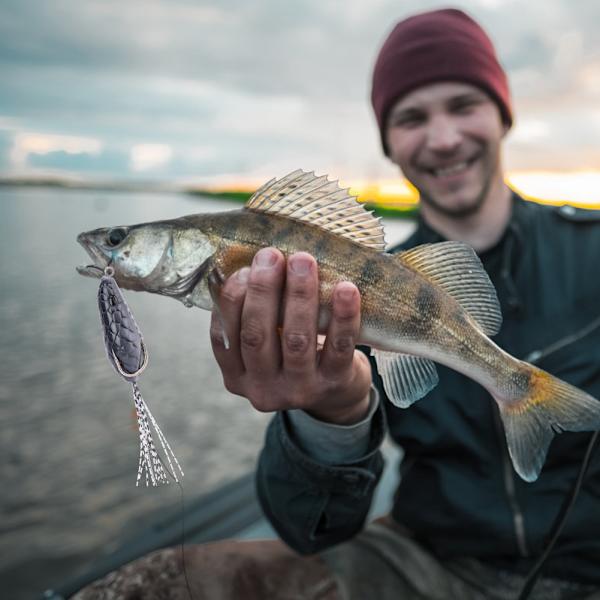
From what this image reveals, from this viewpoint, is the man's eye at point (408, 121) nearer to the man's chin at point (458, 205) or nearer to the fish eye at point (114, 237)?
the man's chin at point (458, 205)

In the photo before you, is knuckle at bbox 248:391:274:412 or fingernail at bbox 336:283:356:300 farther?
knuckle at bbox 248:391:274:412

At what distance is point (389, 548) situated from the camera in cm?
334

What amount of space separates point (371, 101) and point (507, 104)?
1044 millimetres

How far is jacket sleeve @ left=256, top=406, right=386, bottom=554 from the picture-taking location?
2764 mm

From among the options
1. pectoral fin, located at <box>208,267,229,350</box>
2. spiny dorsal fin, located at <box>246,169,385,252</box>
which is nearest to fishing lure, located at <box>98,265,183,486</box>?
pectoral fin, located at <box>208,267,229,350</box>

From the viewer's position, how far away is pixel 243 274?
2.11 meters

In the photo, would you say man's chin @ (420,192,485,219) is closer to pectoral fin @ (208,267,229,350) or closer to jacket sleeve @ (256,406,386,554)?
jacket sleeve @ (256,406,386,554)

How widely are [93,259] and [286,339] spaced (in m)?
0.80

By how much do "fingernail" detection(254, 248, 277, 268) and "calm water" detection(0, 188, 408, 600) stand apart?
1.86m

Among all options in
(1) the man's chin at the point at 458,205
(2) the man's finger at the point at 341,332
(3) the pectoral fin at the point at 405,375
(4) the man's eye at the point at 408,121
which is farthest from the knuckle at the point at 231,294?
(4) the man's eye at the point at 408,121

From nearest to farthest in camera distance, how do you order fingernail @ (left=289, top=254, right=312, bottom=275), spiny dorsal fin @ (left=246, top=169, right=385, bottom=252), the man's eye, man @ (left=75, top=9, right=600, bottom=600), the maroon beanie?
fingernail @ (left=289, top=254, right=312, bottom=275)
spiny dorsal fin @ (left=246, top=169, right=385, bottom=252)
man @ (left=75, top=9, right=600, bottom=600)
the maroon beanie
the man's eye

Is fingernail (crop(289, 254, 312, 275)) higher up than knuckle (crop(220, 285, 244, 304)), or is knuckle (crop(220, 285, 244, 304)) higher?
fingernail (crop(289, 254, 312, 275))

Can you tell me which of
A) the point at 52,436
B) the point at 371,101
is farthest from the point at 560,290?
the point at 52,436

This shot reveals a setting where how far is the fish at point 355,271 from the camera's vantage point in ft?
6.87
